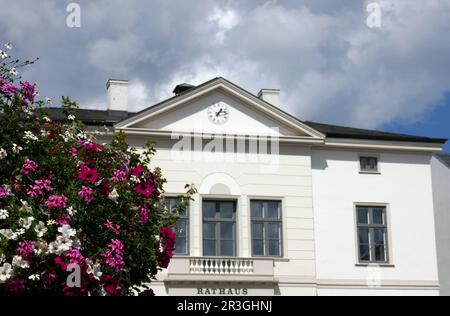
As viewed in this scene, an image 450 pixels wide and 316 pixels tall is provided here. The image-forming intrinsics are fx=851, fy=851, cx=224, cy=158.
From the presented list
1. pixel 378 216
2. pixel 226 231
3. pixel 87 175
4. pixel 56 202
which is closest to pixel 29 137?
pixel 87 175

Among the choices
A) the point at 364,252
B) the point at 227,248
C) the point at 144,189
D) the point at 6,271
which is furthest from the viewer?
the point at 364,252

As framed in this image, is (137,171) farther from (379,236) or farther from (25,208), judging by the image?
(379,236)

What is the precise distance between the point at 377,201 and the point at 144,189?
20404 mm

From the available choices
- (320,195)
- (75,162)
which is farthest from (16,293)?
(320,195)

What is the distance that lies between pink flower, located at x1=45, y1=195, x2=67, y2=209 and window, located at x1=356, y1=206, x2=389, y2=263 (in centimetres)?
2175

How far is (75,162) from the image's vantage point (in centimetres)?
1311

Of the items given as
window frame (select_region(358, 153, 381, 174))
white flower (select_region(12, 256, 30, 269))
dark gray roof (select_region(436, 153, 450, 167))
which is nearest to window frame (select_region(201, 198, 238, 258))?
window frame (select_region(358, 153, 381, 174))

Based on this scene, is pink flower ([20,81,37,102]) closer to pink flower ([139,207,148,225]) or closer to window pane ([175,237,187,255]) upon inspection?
pink flower ([139,207,148,225])

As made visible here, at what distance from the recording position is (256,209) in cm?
3138

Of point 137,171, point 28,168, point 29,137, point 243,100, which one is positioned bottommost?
point 28,168

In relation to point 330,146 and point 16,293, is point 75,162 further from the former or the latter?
point 330,146

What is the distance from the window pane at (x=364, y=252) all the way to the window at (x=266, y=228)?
321 centimetres

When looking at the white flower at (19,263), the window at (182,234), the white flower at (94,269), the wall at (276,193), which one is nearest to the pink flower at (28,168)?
the white flower at (94,269)

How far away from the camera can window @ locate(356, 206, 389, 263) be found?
32281 mm
